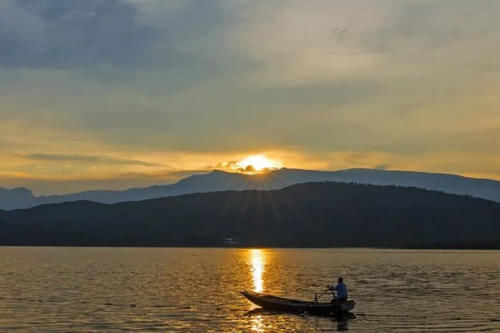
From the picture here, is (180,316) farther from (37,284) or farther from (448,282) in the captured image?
(448,282)

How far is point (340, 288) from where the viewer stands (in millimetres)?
62000

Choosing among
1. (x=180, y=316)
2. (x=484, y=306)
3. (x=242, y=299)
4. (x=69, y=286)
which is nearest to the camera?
(x=180, y=316)

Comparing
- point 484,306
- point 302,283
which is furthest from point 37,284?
point 484,306

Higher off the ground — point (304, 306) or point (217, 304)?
point (304, 306)

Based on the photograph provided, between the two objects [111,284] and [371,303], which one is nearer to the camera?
[371,303]

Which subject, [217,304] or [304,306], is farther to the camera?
[217,304]

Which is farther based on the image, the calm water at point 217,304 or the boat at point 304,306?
the boat at point 304,306

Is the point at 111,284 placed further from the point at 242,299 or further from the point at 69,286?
the point at 242,299

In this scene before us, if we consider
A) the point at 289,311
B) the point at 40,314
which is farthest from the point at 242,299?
the point at 40,314

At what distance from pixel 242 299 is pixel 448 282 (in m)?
38.2

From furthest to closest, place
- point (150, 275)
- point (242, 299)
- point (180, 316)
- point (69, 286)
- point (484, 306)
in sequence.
A: point (150, 275) → point (69, 286) → point (242, 299) → point (484, 306) → point (180, 316)

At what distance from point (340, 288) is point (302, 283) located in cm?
3600

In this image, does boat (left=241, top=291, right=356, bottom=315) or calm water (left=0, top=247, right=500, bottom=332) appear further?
boat (left=241, top=291, right=356, bottom=315)

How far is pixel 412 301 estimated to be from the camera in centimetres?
7194
